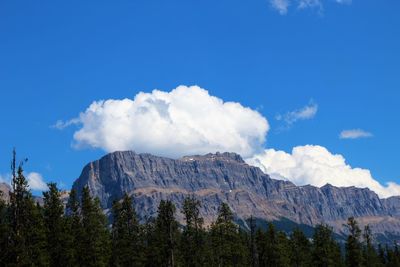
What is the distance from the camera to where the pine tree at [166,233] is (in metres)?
83.8

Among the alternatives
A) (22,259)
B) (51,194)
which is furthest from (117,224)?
(22,259)

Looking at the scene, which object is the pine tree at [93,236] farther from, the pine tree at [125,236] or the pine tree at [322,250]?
the pine tree at [322,250]

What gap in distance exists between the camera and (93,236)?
77750 millimetres

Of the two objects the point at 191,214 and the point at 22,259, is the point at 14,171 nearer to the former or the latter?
the point at 22,259

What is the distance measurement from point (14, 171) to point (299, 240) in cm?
7786

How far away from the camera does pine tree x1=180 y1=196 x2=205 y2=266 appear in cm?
9812

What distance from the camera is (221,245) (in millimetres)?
98812

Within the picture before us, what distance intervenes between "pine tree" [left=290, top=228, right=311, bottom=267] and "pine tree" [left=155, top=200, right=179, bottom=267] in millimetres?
30120

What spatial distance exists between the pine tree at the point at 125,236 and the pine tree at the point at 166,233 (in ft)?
13.1

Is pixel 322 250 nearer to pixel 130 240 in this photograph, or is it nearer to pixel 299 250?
pixel 299 250

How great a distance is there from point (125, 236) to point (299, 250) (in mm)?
40556

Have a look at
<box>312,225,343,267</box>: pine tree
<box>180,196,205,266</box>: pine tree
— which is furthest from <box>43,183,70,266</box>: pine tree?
<box>312,225,343,267</box>: pine tree

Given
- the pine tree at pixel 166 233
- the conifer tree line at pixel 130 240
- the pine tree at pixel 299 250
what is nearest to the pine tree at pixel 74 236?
the conifer tree line at pixel 130 240

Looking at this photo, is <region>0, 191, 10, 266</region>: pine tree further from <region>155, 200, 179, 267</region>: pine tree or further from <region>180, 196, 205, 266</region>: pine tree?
<region>180, 196, 205, 266</region>: pine tree
